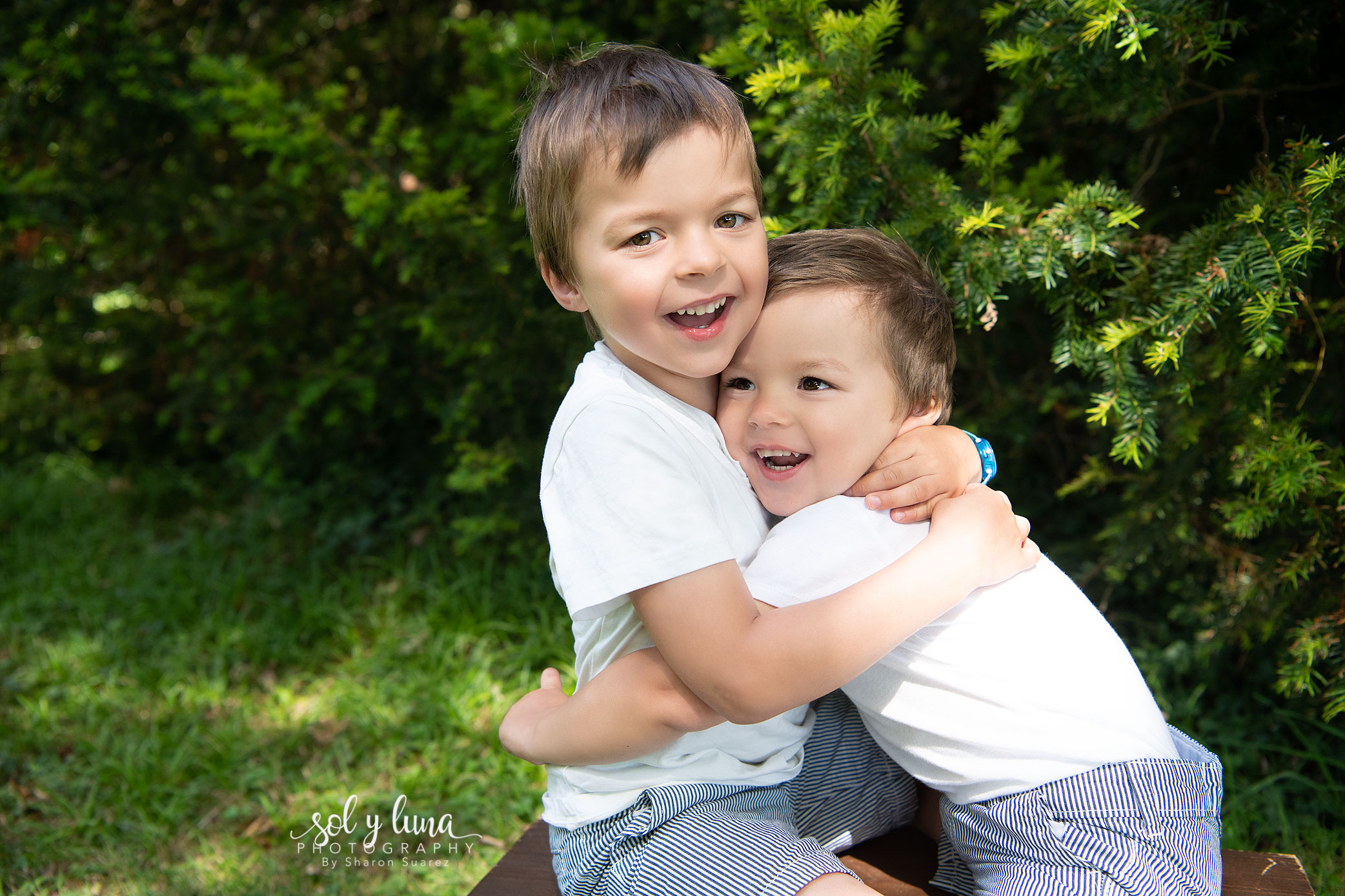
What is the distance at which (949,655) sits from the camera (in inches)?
55.5

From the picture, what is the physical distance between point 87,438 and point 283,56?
231 cm

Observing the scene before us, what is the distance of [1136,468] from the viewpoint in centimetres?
261

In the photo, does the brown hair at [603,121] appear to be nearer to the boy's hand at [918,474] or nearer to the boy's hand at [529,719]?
the boy's hand at [918,474]

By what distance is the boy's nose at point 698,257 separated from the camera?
140 centimetres

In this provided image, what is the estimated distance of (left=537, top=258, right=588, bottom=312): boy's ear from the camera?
1.57 meters

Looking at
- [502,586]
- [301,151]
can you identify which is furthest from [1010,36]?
[502,586]

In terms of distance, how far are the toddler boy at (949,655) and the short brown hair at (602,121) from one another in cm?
28

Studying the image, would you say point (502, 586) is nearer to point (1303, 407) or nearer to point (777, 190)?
point (777, 190)

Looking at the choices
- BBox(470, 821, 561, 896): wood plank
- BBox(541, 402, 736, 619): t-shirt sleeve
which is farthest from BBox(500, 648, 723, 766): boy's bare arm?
BBox(470, 821, 561, 896): wood plank

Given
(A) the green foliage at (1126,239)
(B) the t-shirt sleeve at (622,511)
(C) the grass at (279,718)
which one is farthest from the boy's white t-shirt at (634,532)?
(C) the grass at (279,718)

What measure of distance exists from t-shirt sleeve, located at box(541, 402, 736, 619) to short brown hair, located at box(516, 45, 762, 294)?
308 millimetres

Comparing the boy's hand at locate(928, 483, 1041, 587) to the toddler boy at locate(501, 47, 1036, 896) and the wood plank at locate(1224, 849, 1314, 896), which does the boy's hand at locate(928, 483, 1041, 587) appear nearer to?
the toddler boy at locate(501, 47, 1036, 896)

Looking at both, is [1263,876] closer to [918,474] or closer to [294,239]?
[918,474]

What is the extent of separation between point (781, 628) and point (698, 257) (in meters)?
0.54
